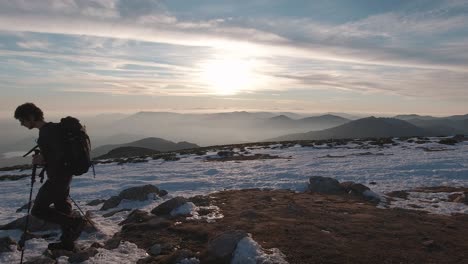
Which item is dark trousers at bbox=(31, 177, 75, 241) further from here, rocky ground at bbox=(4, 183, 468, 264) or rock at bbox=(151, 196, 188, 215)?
rock at bbox=(151, 196, 188, 215)

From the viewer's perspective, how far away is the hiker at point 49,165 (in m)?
7.25

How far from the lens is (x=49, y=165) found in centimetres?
738

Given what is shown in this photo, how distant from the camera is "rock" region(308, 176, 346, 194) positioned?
1625 centimetres

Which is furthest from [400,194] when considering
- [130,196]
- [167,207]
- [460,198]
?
[130,196]

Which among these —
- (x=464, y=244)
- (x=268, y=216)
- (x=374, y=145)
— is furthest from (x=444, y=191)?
(x=374, y=145)

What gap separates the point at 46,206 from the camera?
7457 millimetres

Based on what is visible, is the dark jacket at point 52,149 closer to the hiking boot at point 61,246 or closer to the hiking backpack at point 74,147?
the hiking backpack at point 74,147

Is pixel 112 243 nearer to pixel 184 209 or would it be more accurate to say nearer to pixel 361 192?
pixel 184 209

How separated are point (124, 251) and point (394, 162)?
22.0 meters

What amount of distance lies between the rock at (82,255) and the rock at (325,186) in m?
10.9

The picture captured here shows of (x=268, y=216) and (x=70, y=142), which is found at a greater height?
(x=70, y=142)

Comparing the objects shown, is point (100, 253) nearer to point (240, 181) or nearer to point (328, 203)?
point (328, 203)

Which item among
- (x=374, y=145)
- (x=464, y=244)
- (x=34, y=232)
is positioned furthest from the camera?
(x=374, y=145)

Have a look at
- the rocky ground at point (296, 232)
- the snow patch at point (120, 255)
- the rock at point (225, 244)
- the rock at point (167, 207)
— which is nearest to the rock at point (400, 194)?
the rocky ground at point (296, 232)
